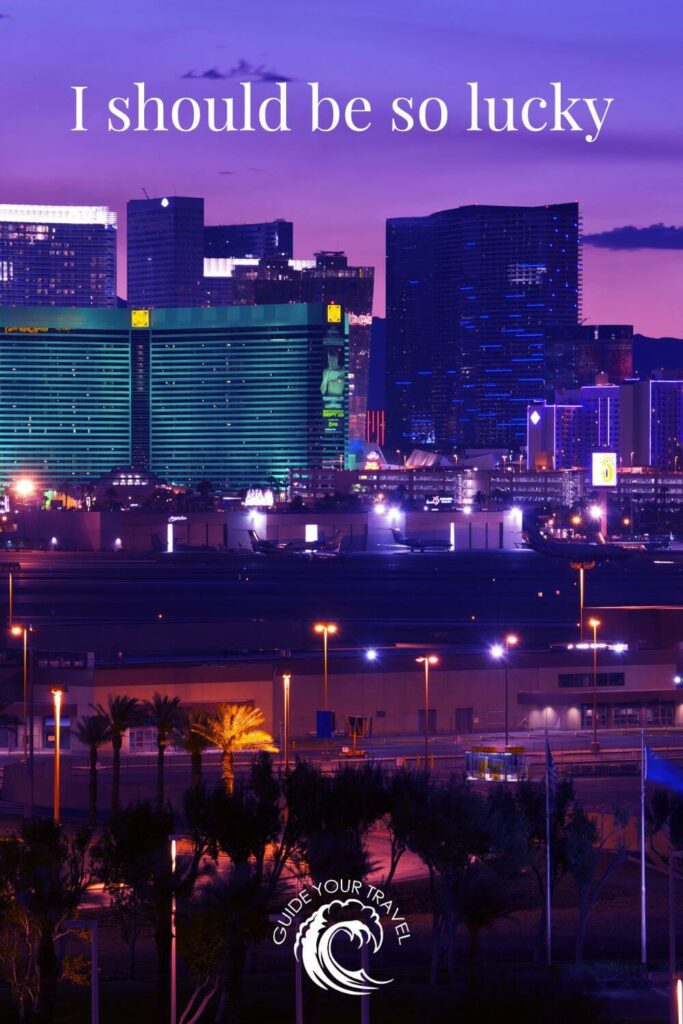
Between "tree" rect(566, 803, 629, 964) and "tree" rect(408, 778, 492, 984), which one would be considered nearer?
"tree" rect(408, 778, 492, 984)

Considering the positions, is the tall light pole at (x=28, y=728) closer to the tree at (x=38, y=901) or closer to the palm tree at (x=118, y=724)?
the palm tree at (x=118, y=724)

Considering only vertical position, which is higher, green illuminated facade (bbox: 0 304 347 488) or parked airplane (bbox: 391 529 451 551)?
green illuminated facade (bbox: 0 304 347 488)

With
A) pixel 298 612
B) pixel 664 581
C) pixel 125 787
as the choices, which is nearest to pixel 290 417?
pixel 664 581

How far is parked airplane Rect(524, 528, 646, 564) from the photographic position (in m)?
127

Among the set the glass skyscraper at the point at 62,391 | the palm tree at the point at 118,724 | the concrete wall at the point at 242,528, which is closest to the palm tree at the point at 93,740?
the palm tree at the point at 118,724

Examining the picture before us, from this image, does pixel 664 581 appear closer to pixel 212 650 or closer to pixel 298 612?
pixel 298 612

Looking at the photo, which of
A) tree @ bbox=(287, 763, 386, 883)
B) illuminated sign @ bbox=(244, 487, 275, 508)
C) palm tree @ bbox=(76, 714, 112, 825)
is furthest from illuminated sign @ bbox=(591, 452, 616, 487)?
tree @ bbox=(287, 763, 386, 883)

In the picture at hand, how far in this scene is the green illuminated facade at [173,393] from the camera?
182 m

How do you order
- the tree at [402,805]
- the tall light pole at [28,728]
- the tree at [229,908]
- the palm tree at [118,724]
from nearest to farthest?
the tree at [229,908] → the tree at [402,805] → the tall light pole at [28,728] → the palm tree at [118,724]

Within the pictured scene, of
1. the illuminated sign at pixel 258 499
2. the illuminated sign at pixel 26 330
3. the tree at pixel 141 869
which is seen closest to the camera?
the tree at pixel 141 869

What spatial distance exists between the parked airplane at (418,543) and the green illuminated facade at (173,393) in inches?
1379

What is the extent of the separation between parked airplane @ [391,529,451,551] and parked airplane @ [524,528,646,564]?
6267mm

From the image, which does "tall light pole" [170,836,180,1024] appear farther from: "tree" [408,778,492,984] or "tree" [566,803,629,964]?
"tree" [566,803,629,964]

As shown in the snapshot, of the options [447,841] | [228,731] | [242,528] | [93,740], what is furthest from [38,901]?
[242,528]
